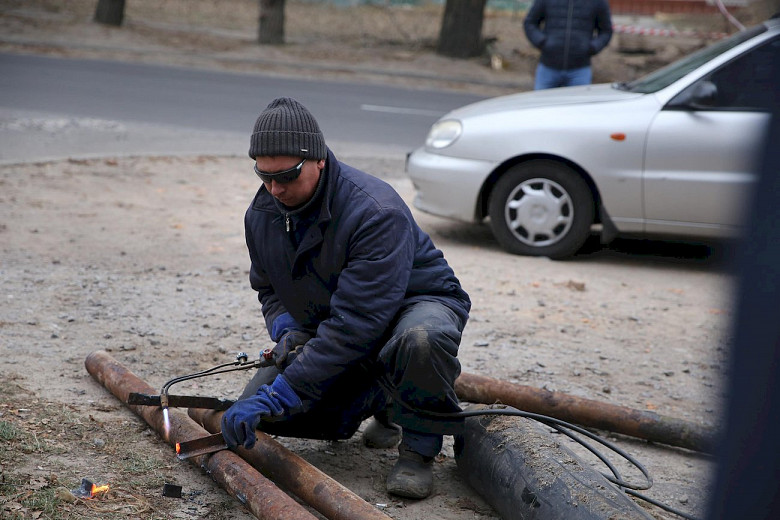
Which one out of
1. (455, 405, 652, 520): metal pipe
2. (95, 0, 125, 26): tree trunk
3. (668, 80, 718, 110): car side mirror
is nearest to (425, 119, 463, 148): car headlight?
(668, 80, 718, 110): car side mirror

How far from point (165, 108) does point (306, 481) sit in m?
10.2

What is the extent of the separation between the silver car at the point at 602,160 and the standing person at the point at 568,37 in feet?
7.19

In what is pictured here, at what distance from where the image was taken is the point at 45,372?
4.15m

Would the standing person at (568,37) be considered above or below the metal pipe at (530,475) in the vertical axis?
above

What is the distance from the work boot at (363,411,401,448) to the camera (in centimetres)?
380

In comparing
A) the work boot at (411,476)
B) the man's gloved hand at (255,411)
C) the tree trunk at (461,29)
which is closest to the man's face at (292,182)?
the man's gloved hand at (255,411)

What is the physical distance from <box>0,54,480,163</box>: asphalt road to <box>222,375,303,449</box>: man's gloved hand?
650 cm

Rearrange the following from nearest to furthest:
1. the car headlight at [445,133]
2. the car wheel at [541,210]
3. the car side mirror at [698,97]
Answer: the car side mirror at [698,97] → the car wheel at [541,210] → the car headlight at [445,133]

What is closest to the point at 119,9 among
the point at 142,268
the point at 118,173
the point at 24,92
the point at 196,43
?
the point at 196,43

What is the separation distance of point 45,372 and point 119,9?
18720mm

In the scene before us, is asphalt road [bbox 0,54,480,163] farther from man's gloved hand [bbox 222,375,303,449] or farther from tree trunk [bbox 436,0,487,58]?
man's gloved hand [bbox 222,375,303,449]

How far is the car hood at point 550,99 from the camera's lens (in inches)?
264

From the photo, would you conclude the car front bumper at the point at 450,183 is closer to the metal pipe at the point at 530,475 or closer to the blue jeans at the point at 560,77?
the blue jeans at the point at 560,77

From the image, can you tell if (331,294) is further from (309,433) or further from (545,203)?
(545,203)
